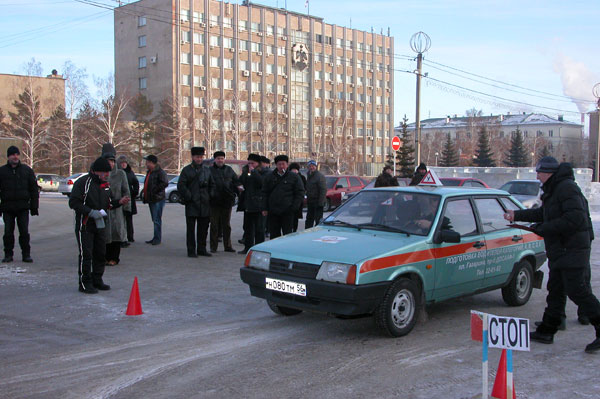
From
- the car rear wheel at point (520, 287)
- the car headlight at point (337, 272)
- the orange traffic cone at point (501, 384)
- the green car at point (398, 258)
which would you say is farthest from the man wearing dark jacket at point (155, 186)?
the orange traffic cone at point (501, 384)

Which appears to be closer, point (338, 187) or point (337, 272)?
point (337, 272)

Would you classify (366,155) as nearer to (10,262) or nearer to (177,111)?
(177,111)

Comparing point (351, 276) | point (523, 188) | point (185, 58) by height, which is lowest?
point (351, 276)

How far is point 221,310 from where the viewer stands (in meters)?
7.29

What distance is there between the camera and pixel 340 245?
603 centimetres

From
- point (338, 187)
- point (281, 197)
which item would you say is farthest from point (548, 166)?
point (338, 187)

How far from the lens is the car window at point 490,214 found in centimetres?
716

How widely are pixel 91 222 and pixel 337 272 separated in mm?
3952

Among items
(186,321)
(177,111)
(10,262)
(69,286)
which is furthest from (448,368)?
(177,111)

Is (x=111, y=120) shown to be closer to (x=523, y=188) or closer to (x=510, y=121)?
(x=523, y=188)

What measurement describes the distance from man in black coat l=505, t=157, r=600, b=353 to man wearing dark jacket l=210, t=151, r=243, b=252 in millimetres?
6710

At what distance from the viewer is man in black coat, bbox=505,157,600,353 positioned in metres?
5.56

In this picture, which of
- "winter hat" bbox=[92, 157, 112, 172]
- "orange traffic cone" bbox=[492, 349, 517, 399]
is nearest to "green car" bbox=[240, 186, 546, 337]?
"orange traffic cone" bbox=[492, 349, 517, 399]

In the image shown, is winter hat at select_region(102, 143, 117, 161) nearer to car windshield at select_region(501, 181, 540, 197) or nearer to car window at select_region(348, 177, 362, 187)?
car windshield at select_region(501, 181, 540, 197)
